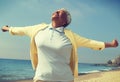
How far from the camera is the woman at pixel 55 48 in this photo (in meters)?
1.32

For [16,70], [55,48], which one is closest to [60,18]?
[55,48]

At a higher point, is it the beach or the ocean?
the ocean

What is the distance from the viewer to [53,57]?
133 centimetres

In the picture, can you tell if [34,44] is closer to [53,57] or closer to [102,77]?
[53,57]

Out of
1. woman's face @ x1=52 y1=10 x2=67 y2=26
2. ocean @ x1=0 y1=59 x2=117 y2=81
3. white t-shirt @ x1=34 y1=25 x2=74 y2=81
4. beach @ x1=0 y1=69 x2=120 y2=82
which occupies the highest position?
woman's face @ x1=52 y1=10 x2=67 y2=26

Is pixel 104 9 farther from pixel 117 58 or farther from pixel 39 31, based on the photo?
pixel 39 31

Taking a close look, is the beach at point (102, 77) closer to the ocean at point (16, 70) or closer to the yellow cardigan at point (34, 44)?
the ocean at point (16, 70)

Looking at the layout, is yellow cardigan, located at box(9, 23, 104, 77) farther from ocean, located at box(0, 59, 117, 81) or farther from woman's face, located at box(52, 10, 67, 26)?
ocean, located at box(0, 59, 117, 81)

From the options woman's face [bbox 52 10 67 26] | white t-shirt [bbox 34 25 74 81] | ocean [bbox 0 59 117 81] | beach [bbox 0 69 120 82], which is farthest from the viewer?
beach [bbox 0 69 120 82]

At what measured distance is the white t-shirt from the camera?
4.31 ft

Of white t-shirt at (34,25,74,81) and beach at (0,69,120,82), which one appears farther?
beach at (0,69,120,82)

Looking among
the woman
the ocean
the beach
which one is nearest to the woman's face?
the woman

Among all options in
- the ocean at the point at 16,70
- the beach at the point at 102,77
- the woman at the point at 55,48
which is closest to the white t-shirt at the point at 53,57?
the woman at the point at 55,48

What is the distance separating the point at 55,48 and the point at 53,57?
0.04 m
